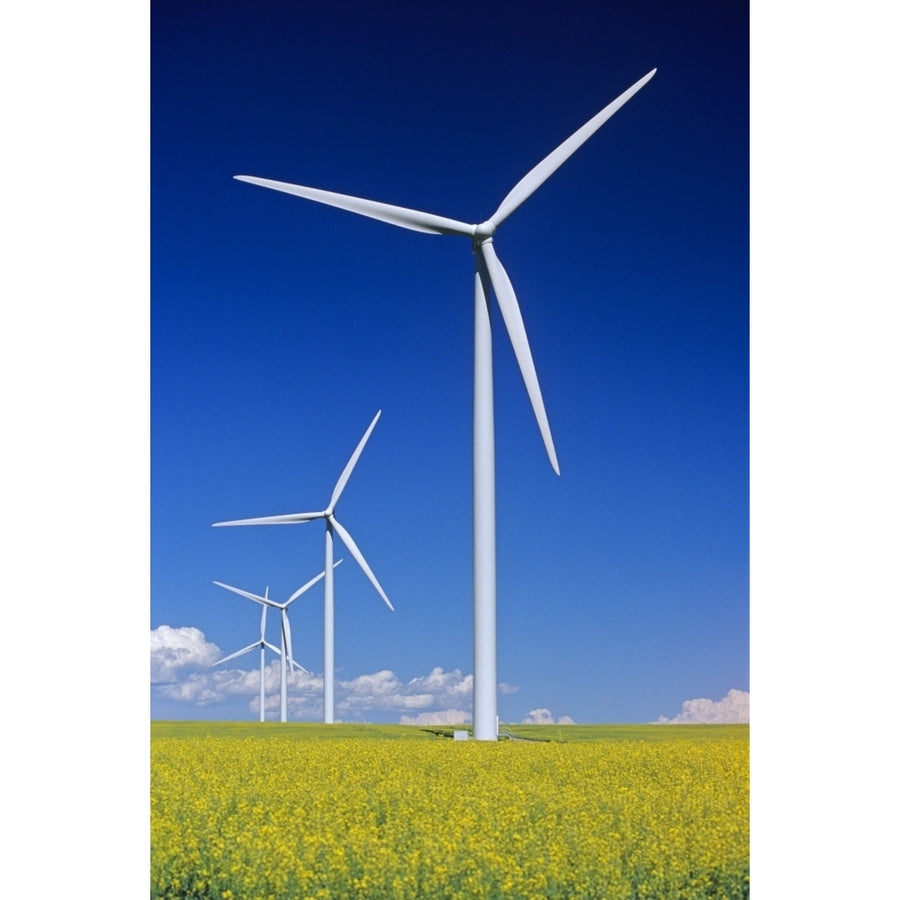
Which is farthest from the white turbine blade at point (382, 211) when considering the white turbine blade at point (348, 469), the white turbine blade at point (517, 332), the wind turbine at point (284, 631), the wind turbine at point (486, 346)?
the wind turbine at point (284, 631)

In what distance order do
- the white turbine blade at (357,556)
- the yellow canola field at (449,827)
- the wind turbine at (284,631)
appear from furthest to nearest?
the wind turbine at (284,631), the white turbine blade at (357,556), the yellow canola field at (449,827)

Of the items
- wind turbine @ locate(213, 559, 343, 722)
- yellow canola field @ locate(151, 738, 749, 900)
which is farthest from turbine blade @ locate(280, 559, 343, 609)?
yellow canola field @ locate(151, 738, 749, 900)

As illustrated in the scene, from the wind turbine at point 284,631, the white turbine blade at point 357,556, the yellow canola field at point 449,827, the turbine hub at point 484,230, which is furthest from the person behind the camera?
the wind turbine at point 284,631

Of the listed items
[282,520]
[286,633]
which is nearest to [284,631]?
[286,633]

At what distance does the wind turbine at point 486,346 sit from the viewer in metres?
16.1

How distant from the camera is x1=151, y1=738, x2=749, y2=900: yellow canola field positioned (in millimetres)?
10469

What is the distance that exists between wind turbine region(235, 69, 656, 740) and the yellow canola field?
5.30ft

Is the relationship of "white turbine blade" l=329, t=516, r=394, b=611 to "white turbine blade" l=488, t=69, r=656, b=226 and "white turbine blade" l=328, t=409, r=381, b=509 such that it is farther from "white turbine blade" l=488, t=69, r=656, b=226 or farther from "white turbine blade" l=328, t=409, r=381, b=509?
"white turbine blade" l=488, t=69, r=656, b=226

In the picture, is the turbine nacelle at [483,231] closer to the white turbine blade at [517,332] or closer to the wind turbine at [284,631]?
the white turbine blade at [517,332]

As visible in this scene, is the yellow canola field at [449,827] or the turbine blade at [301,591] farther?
the turbine blade at [301,591]

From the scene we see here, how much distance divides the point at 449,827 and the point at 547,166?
10398 millimetres
